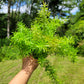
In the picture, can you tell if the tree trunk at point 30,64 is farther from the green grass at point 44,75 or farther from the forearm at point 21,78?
the green grass at point 44,75

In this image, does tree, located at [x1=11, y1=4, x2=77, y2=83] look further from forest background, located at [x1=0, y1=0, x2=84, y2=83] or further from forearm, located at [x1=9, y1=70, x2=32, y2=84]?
forest background, located at [x1=0, y1=0, x2=84, y2=83]

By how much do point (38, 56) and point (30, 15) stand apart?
2338cm

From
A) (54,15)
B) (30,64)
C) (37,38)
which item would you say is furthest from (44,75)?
(54,15)

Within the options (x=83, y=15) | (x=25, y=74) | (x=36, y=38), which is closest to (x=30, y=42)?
(x=36, y=38)

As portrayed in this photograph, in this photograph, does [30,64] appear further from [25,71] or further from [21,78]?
[21,78]

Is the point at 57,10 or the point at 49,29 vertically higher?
the point at 57,10

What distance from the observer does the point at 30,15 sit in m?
23.9

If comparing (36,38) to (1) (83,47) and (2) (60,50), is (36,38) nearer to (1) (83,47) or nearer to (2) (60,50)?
(2) (60,50)

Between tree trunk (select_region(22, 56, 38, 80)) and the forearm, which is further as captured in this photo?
tree trunk (select_region(22, 56, 38, 80))

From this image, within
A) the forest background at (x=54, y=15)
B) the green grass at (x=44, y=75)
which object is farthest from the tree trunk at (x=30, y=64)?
the forest background at (x=54, y=15)

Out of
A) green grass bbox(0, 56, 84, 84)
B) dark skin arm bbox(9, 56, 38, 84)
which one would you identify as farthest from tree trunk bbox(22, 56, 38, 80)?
green grass bbox(0, 56, 84, 84)

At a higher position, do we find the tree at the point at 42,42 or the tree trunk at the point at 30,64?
the tree at the point at 42,42

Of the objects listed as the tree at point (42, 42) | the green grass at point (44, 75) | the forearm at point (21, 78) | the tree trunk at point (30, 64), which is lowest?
the green grass at point (44, 75)

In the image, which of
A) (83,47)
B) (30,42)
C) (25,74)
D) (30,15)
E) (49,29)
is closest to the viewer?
(30,42)
